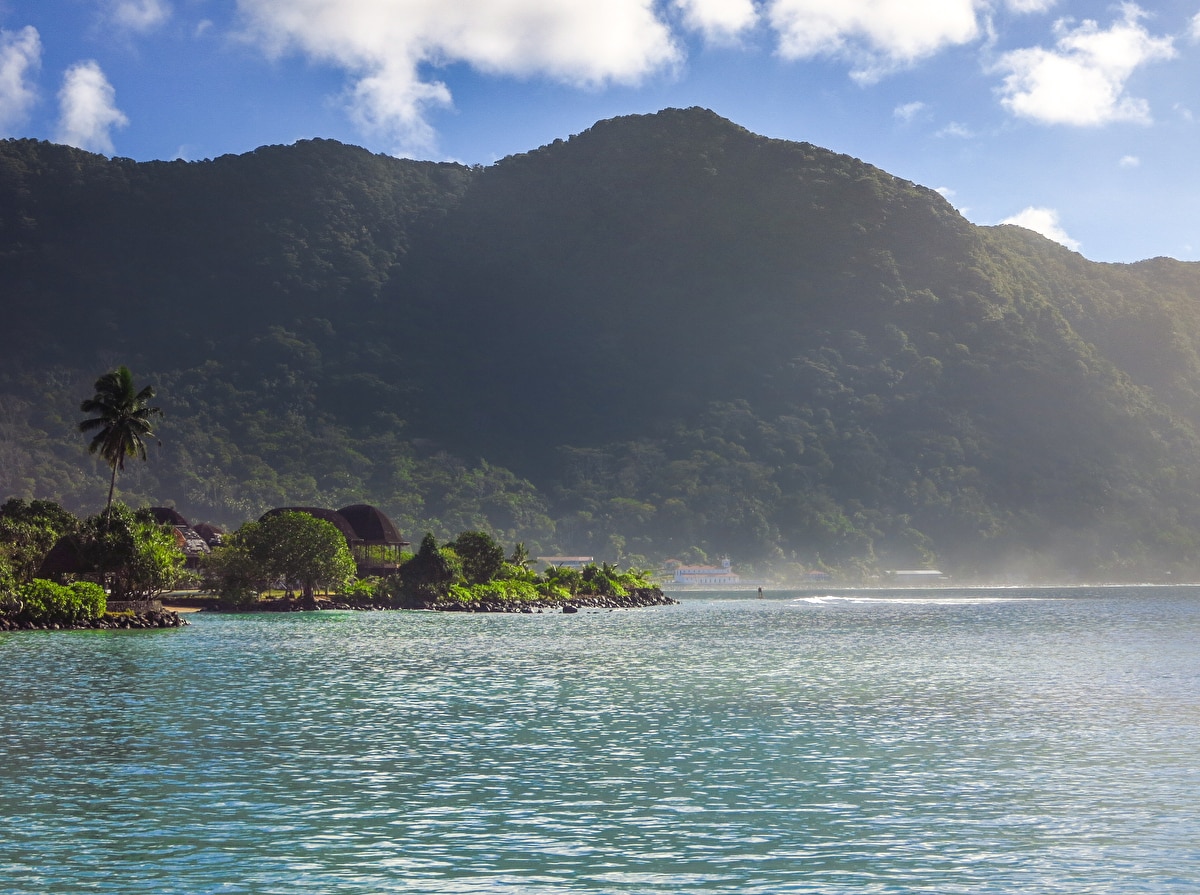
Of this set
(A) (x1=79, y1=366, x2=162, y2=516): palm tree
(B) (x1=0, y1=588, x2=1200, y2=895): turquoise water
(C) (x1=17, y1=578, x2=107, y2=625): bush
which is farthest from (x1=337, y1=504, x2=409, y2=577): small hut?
(B) (x1=0, y1=588, x2=1200, y2=895): turquoise water

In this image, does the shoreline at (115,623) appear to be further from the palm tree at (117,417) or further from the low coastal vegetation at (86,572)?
the palm tree at (117,417)

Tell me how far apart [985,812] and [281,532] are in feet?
303

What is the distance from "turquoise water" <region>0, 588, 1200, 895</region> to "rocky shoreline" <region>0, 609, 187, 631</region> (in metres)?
18.1

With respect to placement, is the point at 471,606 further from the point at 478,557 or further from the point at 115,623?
the point at 115,623

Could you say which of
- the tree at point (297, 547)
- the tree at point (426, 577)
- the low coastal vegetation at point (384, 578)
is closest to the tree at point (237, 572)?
the low coastal vegetation at point (384, 578)

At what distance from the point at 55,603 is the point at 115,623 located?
490 cm

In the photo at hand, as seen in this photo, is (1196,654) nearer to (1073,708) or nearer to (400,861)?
(1073,708)

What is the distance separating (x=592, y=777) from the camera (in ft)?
85.1

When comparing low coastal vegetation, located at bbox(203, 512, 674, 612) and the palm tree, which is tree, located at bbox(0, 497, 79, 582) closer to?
the palm tree

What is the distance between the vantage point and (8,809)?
22141 mm

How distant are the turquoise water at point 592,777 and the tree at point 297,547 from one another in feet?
167

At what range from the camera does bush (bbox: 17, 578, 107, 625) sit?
73062mm

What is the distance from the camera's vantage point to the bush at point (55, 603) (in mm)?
73062

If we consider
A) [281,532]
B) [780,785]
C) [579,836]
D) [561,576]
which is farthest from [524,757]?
[561,576]
